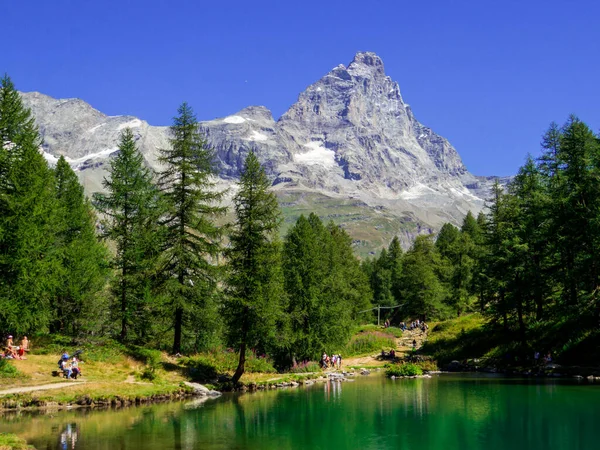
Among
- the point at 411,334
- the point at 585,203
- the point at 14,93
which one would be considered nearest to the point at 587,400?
the point at 585,203

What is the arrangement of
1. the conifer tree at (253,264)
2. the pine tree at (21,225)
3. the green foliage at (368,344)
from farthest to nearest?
the green foliage at (368,344) < the conifer tree at (253,264) < the pine tree at (21,225)

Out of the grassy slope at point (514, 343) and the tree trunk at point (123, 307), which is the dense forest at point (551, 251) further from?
the tree trunk at point (123, 307)

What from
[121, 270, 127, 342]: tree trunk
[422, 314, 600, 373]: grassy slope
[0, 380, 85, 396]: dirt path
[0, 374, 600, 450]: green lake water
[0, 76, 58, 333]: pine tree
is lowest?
[0, 374, 600, 450]: green lake water

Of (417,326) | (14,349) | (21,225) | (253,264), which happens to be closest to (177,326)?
(253,264)

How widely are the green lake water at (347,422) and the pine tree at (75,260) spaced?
12985 millimetres

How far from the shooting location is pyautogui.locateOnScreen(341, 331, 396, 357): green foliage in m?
70.4

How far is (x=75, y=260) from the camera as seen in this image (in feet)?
133

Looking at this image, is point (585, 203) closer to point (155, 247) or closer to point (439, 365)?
point (439, 365)

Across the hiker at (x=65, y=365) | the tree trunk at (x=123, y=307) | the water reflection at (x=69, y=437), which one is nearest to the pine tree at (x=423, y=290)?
the tree trunk at (x=123, y=307)

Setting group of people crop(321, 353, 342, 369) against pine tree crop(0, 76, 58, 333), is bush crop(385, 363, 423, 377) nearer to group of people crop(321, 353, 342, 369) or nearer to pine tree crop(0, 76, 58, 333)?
group of people crop(321, 353, 342, 369)

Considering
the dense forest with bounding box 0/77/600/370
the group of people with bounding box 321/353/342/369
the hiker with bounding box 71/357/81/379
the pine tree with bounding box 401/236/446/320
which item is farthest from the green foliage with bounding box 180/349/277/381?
the pine tree with bounding box 401/236/446/320

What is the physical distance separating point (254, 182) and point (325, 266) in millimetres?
19404

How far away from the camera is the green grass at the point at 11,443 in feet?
63.0

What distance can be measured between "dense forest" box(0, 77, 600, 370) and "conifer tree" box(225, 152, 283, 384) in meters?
0.09
